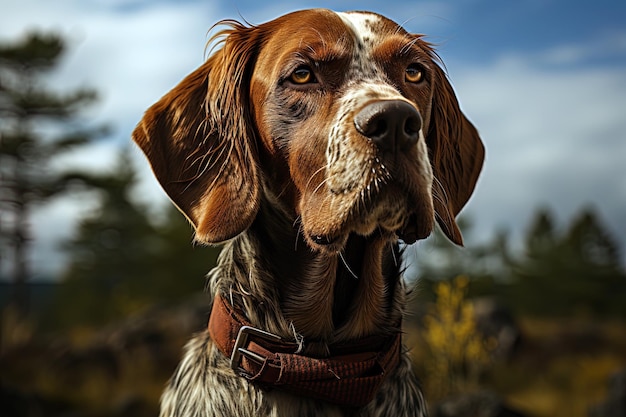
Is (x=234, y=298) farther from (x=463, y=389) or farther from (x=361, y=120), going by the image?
(x=463, y=389)

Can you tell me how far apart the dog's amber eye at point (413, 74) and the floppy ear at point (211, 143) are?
636 millimetres

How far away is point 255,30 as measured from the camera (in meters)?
3.09

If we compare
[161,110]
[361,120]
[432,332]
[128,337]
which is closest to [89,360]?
[128,337]

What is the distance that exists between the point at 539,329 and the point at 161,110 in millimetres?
15122

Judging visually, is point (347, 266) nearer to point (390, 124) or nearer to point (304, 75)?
point (390, 124)

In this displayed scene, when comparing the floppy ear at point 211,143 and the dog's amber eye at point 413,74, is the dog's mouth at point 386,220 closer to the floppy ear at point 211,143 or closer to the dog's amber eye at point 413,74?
the floppy ear at point 211,143

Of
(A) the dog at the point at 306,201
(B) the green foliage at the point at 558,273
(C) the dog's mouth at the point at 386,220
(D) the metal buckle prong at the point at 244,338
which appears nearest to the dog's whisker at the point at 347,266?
(A) the dog at the point at 306,201

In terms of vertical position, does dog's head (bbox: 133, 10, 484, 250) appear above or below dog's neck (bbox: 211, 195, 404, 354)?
above

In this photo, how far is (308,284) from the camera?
9.07ft

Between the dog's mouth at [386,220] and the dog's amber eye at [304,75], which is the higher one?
the dog's amber eye at [304,75]

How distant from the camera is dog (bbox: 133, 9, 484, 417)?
2.51 meters

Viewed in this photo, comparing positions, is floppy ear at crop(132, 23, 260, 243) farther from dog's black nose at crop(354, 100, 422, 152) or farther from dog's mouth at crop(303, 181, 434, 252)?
dog's black nose at crop(354, 100, 422, 152)

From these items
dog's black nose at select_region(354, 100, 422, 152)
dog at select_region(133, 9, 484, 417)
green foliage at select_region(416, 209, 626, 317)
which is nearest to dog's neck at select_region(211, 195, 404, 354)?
dog at select_region(133, 9, 484, 417)

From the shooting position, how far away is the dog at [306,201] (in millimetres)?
2508
